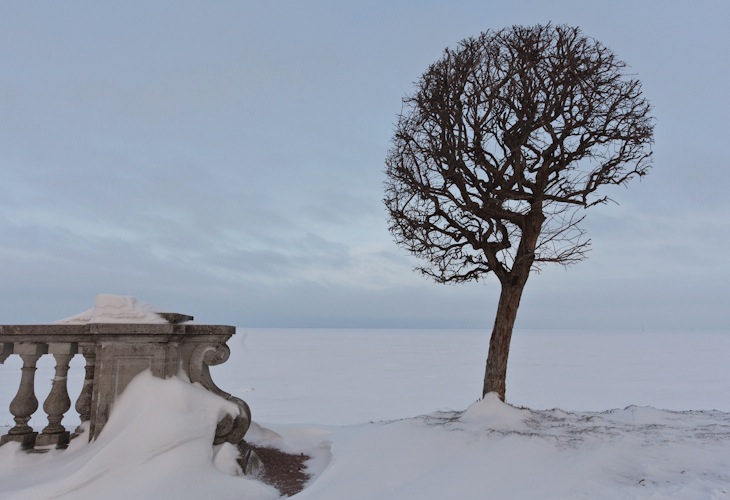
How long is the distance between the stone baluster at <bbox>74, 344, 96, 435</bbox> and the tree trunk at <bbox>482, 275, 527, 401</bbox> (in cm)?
523

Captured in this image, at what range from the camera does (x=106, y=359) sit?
5.28 m

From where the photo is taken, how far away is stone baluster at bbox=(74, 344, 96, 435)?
5594 millimetres

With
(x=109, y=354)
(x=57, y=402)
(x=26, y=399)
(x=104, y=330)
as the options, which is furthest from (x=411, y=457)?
(x=26, y=399)

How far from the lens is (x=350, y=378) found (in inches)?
854

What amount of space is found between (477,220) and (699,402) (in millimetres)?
10909

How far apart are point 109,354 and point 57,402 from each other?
0.95 meters

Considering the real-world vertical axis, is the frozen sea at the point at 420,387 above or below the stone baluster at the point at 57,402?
below

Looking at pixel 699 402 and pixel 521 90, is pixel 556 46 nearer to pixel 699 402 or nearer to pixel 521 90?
pixel 521 90

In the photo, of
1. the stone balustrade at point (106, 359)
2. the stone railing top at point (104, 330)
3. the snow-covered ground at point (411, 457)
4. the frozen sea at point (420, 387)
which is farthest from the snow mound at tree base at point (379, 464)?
the frozen sea at point (420, 387)

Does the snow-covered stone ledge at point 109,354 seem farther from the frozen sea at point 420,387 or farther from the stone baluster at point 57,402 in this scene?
the frozen sea at point 420,387

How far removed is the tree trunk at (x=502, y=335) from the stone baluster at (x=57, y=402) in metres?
5.46

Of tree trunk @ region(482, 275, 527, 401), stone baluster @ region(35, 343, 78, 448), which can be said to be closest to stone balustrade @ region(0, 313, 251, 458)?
stone baluster @ region(35, 343, 78, 448)

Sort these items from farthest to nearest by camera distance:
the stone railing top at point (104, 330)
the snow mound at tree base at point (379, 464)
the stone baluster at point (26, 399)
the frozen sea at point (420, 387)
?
the frozen sea at point (420, 387) < the stone baluster at point (26, 399) < the stone railing top at point (104, 330) < the snow mound at tree base at point (379, 464)

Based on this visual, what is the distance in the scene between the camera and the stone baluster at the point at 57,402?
5613mm
